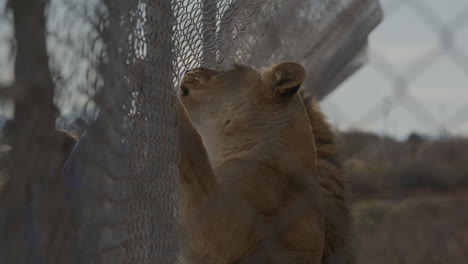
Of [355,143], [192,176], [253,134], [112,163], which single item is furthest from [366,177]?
[112,163]

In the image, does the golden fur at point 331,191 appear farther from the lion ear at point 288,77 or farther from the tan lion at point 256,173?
the lion ear at point 288,77

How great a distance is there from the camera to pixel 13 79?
729 mm

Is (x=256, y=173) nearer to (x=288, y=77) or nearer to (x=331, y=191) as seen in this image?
(x=288, y=77)

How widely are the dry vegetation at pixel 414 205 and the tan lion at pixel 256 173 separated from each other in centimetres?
302

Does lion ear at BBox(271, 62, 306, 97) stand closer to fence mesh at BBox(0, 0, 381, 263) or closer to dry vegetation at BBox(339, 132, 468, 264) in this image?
fence mesh at BBox(0, 0, 381, 263)

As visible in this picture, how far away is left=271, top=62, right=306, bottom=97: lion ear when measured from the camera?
8.57ft

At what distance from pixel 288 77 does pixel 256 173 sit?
1.44 feet

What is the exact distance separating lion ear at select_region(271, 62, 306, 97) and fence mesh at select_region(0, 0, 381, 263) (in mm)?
436

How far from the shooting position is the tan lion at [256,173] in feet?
7.20

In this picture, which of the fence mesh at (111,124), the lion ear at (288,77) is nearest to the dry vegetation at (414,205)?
the lion ear at (288,77)

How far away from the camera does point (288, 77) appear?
270 centimetres

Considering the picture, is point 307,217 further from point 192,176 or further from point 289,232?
point 192,176

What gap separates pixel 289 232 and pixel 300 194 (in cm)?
14

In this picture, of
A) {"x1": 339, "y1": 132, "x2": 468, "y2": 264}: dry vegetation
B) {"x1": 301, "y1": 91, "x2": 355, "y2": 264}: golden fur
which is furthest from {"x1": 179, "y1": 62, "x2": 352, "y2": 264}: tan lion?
{"x1": 339, "y1": 132, "x2": 468, "y2": 264}: dry vegetation
